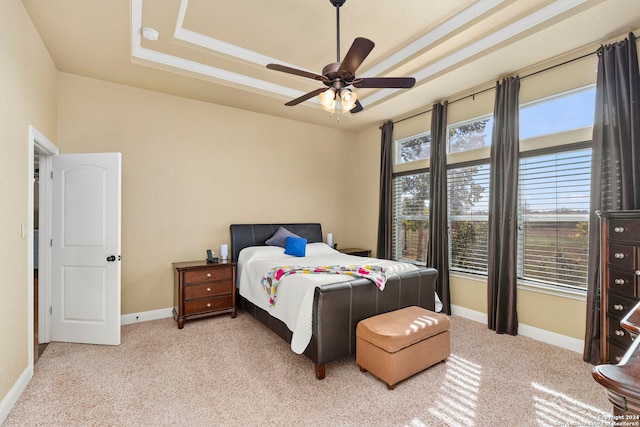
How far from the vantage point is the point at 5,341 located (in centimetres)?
213

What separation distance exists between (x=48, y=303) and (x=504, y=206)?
5113 millimetres

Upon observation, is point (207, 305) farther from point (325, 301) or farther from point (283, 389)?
point (325, 301)

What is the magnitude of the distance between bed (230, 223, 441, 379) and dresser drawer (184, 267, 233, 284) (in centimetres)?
23

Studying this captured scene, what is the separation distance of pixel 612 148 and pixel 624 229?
89cm

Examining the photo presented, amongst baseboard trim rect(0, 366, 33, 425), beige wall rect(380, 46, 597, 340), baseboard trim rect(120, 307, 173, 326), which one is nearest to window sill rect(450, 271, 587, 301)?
beige wall rect(380, 46, 597, 340)

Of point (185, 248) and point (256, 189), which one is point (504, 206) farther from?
point (185, 248)

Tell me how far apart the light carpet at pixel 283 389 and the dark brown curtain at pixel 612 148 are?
68 cm

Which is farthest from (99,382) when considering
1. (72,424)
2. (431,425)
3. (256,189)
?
(256,189)

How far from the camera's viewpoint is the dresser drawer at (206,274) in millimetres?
3787

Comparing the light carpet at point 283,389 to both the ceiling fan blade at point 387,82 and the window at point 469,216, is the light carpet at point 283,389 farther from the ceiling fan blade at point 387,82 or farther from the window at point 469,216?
the ceiling fan blade at point 387,82

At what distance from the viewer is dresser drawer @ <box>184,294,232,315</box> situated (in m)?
3.79

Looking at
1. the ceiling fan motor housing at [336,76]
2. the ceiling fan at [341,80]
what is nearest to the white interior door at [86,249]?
the ceiling fan at [341,80]

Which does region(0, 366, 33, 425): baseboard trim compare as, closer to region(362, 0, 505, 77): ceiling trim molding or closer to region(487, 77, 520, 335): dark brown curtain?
region(487, 77, 520, 335): dark brown curtain

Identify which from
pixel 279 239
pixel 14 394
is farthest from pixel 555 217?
pixel 14 394
